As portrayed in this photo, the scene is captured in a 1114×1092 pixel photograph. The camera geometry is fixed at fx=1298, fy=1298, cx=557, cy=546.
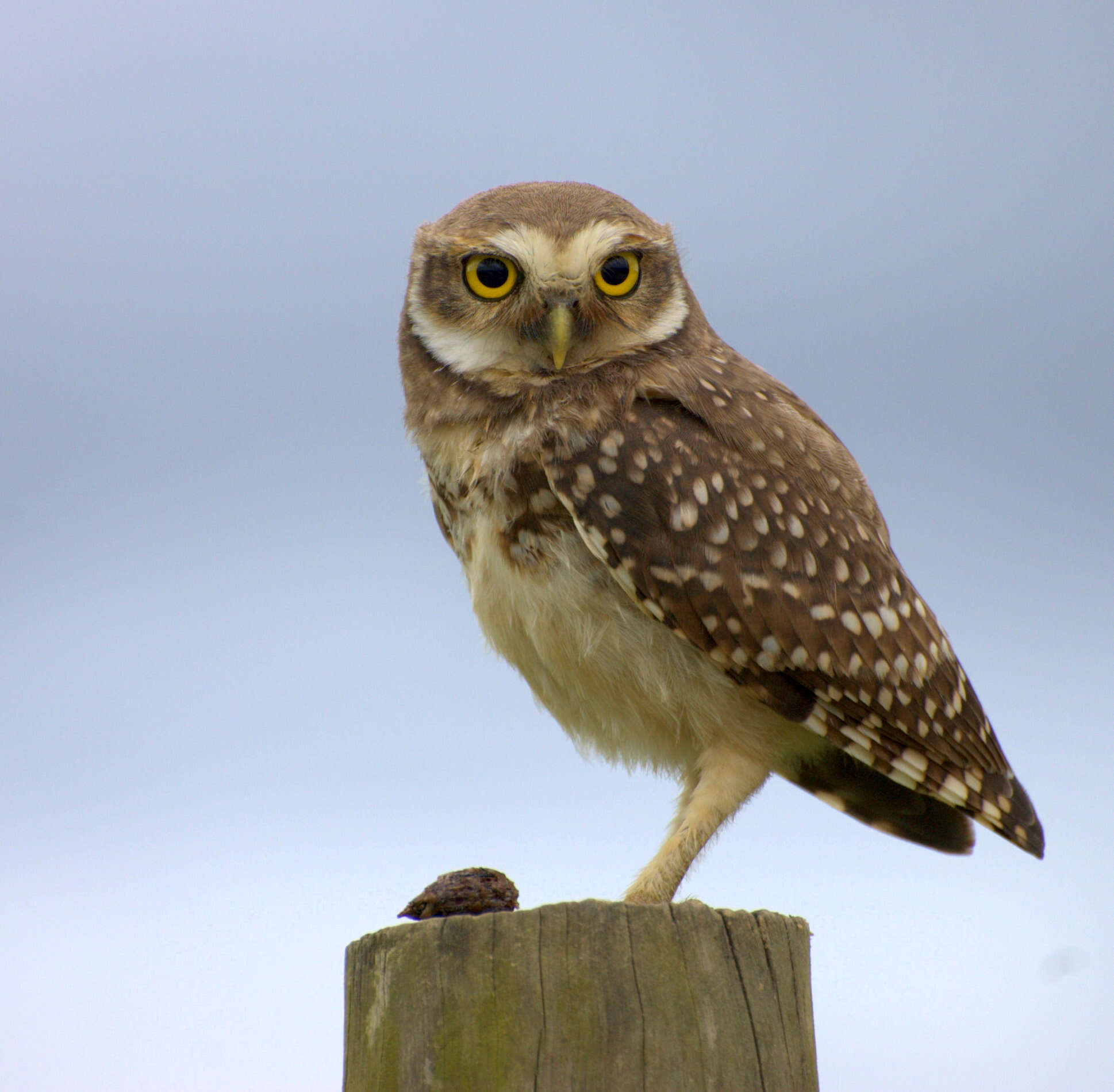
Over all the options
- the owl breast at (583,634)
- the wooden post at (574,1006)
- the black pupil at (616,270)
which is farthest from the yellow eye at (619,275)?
the wooden post at (574,1006)

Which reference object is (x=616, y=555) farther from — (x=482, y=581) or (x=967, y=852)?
(x=967, y=852)

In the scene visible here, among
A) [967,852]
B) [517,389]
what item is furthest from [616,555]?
[967,852]

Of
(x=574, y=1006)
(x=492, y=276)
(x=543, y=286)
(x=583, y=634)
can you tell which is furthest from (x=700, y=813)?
(x=492, y=276)

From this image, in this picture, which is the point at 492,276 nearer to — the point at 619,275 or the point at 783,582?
the point at 619,275

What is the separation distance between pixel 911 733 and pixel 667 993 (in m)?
1.79

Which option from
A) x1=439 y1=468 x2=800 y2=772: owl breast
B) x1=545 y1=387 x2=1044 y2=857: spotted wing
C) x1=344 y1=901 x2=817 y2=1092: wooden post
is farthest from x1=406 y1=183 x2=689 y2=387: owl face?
x1=344 y1=901 x2=817 y2=1092: wooden post

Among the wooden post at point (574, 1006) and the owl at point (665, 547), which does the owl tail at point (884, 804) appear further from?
the wooden post at point (574, 1006)

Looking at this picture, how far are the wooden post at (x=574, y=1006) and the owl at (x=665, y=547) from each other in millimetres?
1242

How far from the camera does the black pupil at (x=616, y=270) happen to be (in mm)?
4477

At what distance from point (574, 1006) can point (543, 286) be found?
245 centimetres

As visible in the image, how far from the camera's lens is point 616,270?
4.51 m

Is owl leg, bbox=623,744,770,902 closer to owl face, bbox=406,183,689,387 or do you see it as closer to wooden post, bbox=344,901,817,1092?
wooden post, bbox=344,901,817,1092

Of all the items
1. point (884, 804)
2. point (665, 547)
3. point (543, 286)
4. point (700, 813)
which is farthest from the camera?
point (884, 804)

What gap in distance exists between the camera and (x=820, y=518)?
4320 mm
